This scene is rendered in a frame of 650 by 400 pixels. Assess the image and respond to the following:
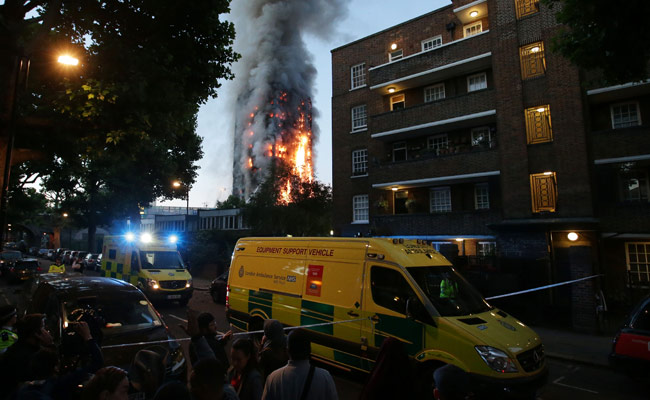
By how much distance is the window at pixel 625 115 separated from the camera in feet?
50.4

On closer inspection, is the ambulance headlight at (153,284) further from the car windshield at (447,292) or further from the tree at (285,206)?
the tree at (285,206)

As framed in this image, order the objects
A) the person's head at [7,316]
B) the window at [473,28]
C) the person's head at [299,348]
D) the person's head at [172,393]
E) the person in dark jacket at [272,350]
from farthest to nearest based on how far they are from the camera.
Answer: the window at [473,28]
the person's head at [7,316]
the person in dark jacket at [272,350]
the person's head at [299,348]
the person's head at [172,393]

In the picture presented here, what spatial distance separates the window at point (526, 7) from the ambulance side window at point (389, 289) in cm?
1687

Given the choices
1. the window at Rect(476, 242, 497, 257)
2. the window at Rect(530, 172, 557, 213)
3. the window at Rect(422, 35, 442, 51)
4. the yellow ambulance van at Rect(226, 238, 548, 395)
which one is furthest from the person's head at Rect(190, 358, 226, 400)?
the window at Rect(422, 35, 442, 51)

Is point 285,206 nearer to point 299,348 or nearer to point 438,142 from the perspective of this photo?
point 438,142

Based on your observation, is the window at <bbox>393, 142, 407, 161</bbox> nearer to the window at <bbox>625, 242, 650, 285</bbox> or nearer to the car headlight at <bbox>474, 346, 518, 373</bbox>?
the window at <bbox>625, 242, 650, 285</bbox>

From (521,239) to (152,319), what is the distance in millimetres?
14896

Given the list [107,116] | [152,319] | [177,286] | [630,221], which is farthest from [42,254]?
[630,221]

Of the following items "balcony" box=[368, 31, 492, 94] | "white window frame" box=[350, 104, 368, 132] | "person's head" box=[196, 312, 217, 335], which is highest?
"balcony" box=[368, 31, 492, 94]

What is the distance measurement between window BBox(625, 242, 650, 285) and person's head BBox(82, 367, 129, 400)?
18579 mm

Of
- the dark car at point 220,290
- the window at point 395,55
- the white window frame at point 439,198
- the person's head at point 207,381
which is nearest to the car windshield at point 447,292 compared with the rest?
the person's head at point 207,381

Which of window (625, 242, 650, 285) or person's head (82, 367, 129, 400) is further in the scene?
window (625, 242, 650, 285)

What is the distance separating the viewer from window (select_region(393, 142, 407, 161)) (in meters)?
21.1

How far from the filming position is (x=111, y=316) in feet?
20.1
